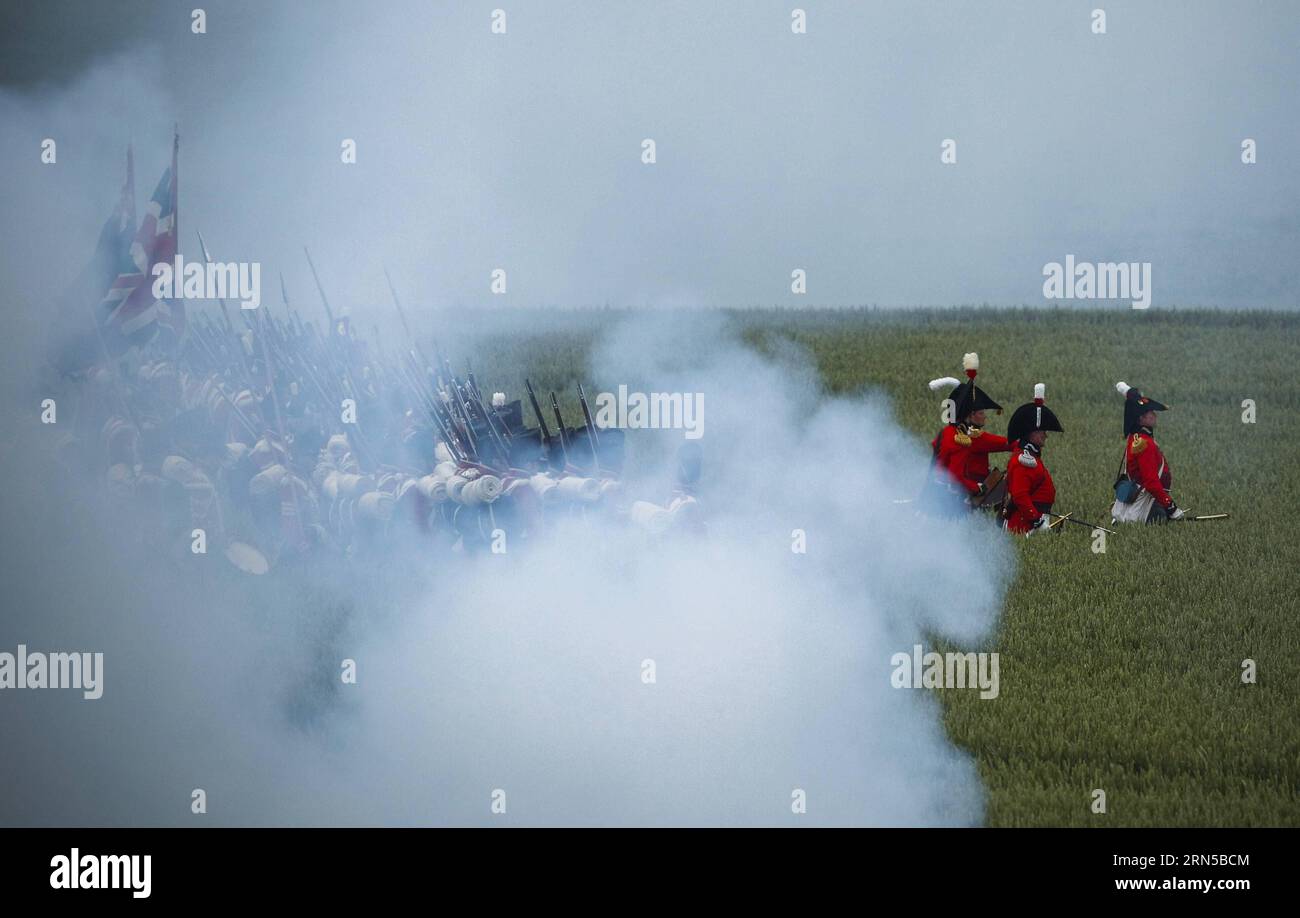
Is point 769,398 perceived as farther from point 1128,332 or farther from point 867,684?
point 1128,332

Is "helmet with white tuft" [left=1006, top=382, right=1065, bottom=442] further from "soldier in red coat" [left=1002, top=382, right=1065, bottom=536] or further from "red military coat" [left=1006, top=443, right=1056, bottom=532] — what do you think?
"red military coat" [left=1006, top=443, right=1056, bottom=532]

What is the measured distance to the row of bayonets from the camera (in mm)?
16047

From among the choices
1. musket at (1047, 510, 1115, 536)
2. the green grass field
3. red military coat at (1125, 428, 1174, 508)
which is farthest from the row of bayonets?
red military coat at (1125, 428, 1174, 508)

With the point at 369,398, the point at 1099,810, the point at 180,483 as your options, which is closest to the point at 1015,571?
the point at 1099,810

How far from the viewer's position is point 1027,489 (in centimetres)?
1752

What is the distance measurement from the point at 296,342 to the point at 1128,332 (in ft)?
41.8

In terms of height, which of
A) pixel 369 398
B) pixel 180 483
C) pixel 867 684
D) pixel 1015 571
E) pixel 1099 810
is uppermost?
pixel 369 398

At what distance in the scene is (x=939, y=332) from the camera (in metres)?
23.5

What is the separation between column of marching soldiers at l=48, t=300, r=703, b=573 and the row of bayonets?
0.02m

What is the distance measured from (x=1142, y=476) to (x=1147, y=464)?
157mm

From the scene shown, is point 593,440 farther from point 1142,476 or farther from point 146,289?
point 1142,476

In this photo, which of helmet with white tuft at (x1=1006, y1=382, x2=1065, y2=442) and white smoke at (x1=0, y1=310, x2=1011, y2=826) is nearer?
white smoke at (x1=0, y1=310, x2=1011, y2=826)

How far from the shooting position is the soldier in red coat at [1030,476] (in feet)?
57.2

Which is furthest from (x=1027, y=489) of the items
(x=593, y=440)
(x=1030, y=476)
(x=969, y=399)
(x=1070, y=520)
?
(x=593, y=440)
